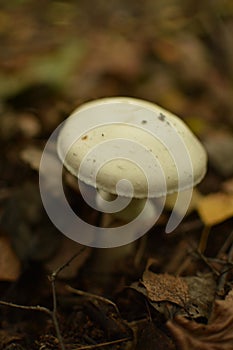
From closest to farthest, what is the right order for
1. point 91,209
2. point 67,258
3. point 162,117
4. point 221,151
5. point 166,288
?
point 166,288 → point 162,117 → point 67,258 → point 91,209 → point 221,151

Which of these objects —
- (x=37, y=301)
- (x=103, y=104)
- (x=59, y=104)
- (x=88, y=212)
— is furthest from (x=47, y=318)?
(x=59, y=104)

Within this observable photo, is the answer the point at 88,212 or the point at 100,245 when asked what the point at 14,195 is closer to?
the point at 88,212

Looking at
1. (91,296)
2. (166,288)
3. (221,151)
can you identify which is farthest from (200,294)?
(221,151)

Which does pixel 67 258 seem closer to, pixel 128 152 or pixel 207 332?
pixel 128 152

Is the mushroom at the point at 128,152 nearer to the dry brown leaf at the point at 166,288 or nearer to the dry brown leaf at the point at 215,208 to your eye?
the dry brown leaf at the point at 166,288

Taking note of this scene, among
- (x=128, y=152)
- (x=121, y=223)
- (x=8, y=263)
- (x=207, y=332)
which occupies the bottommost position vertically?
(x=8, y=263)
